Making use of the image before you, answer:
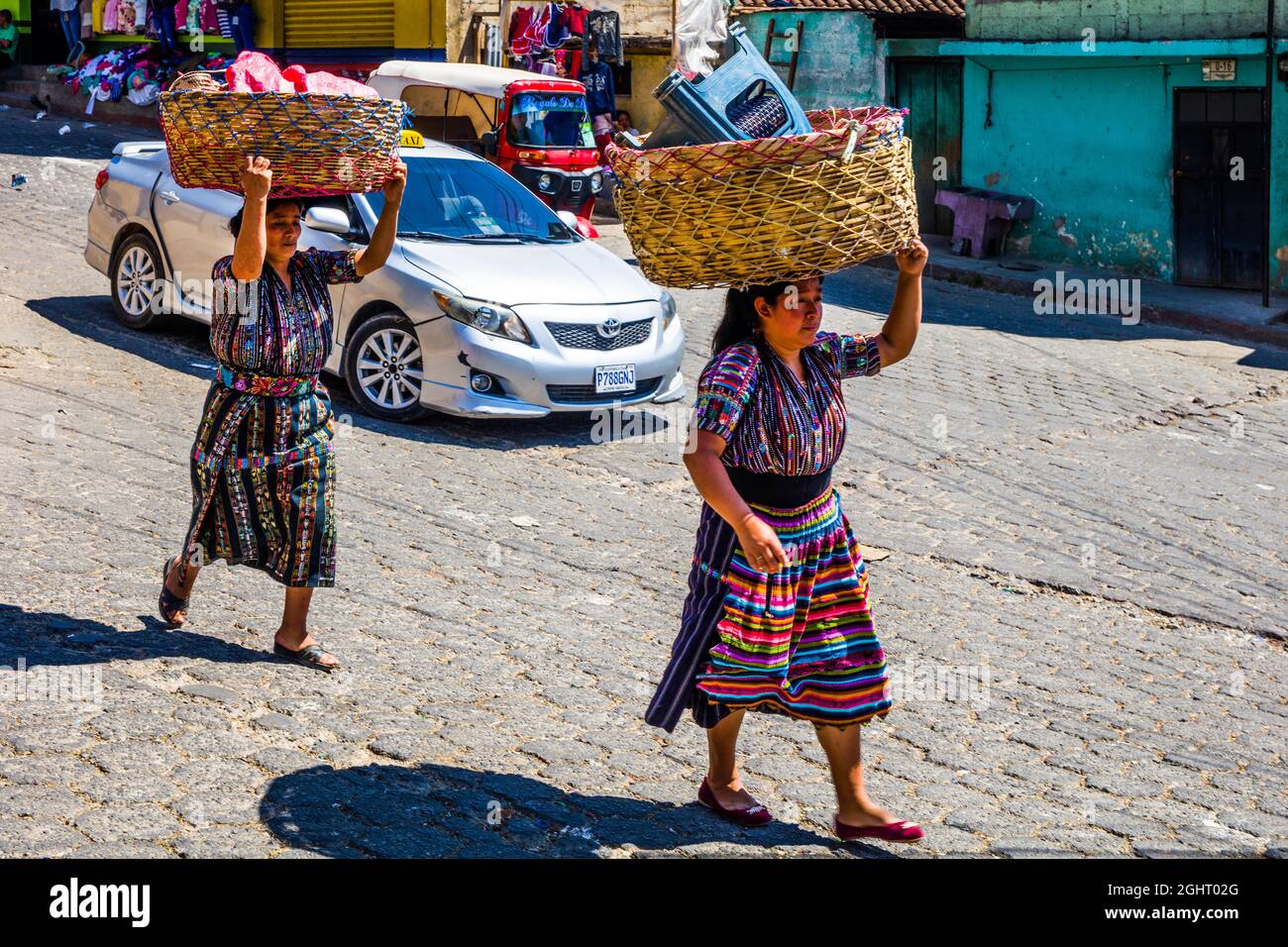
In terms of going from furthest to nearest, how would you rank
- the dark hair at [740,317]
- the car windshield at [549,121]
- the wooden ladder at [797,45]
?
the wooden ladder at [797,45] → the car windshield at [549,121] → the dark hair at [740,317]

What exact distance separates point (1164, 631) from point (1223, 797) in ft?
6.63

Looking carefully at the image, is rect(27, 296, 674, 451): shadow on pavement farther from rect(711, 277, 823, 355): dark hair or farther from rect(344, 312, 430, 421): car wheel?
rect(711, 277, 823, 355): dark hair

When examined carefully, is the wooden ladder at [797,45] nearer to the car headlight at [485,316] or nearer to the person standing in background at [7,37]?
the person standing in background at [7,37]

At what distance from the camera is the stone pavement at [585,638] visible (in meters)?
4.71

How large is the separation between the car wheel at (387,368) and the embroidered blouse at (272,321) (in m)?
4.08

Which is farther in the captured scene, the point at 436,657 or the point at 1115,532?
the point at 1115,532

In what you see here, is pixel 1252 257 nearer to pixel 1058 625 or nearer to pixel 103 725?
pixel 1058 625

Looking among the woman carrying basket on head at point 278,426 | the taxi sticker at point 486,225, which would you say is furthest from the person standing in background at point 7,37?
the woman carrying basket on head at point 278,426

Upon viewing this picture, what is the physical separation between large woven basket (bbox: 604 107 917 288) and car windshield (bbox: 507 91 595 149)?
616 inches

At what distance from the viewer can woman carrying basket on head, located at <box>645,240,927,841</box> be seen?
4371 millimetres

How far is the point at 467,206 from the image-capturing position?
1095cm

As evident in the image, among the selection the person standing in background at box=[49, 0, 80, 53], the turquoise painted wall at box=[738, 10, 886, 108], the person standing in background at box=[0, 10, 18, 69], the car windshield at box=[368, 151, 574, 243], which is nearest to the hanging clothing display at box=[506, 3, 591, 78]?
the turquoise painted wall at box=[738, 10, 886, 108]

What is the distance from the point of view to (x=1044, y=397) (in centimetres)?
1215

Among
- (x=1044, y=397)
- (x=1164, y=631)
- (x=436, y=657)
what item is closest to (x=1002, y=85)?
(x=1044, y=397)
